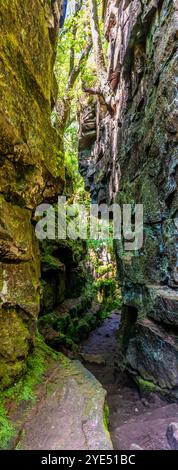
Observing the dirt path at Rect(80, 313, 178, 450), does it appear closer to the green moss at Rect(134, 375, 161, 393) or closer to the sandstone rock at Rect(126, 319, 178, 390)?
the green moss at Rect(134, 375, 161, 393)

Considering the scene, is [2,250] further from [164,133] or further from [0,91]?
[164,133]

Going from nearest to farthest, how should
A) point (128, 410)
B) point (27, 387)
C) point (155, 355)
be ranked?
point (27, 387), point (128, 410), point (155, 355)

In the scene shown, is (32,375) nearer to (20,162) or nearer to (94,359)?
(20,162)

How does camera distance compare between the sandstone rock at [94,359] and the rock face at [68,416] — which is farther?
the sandstone rock at [94,359]

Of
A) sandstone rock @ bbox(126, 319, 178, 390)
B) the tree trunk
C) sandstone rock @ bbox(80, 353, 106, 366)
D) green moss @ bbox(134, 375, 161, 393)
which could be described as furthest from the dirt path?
the tree trunk

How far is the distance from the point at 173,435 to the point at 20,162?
404 centimetres

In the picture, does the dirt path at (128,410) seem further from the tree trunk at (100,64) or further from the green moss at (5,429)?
the tree trunk at (100,64)

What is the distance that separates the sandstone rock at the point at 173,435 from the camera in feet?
10.5

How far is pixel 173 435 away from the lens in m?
3.30

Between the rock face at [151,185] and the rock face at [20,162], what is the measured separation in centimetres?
250

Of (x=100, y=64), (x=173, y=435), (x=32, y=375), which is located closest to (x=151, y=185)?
(x=32, y=375)

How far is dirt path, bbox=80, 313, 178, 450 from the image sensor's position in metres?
3.57

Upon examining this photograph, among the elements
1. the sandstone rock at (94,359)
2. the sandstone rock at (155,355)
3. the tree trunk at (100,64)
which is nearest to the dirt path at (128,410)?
the sandstone rock at (94,359)
